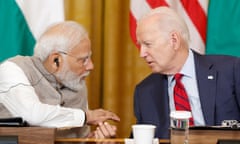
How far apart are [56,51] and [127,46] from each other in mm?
733

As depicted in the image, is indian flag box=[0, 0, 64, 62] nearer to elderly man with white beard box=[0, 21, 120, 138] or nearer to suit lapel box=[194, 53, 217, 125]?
elderly man with white beard box=[0, 21, 120, 138]

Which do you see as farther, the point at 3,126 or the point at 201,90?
the point at 201,90

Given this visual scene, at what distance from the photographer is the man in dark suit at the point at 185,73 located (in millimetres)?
2258

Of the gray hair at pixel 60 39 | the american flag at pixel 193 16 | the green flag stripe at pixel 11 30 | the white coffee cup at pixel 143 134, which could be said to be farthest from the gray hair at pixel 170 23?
the green flag stripe at pixel 11 30

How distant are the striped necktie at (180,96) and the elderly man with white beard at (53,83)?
0.27 meters

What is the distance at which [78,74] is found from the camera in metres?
2.46

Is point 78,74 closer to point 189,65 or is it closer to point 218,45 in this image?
point 189,65

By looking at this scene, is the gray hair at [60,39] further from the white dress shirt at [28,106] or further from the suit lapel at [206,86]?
the suit lapel at [206,86]

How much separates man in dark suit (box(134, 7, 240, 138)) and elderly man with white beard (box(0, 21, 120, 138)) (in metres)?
0.25

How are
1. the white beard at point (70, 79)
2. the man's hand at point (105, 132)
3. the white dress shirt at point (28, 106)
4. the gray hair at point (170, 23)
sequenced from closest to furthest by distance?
the man's hand at point (105, 132) < the white dress shirt at point (28, 106) < the gray hair at point (170, 23) < the white beard at point (70, 79)

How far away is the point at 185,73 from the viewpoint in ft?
7.61

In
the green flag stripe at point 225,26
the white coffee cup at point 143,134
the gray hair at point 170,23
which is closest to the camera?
the white coffee cup at point 143,134

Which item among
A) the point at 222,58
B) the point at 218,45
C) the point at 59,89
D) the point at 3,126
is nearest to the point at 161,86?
the point at 222,58

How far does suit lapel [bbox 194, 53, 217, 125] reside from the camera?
7.39 ft
